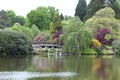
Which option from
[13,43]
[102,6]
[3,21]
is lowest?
[13,43]

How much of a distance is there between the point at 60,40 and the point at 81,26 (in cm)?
547

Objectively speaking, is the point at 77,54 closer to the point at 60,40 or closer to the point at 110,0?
the point at 60,40

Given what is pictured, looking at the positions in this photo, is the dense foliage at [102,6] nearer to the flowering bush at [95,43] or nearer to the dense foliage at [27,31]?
the dense foliage at [27,31]

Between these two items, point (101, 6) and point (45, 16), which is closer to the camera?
point (101, 6)

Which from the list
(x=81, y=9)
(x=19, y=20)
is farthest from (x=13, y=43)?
(x=19, y=20)

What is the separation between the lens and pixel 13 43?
171 feet

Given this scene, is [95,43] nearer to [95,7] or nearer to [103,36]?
[103,36]

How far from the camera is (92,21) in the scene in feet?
212

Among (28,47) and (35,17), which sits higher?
(35,17)

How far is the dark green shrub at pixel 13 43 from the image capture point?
51688 mm

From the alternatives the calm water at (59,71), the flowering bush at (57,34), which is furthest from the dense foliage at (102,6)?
the calm water at (59,71)

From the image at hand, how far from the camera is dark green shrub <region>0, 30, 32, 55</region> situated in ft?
170

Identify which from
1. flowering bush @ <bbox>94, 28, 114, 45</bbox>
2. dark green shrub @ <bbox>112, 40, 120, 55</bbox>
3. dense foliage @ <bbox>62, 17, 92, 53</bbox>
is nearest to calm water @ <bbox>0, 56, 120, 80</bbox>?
dense foliage @ <bbox>62, 17, 92, 53</bbox>

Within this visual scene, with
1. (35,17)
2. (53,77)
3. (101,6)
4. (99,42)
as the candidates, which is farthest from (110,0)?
(53,77)
